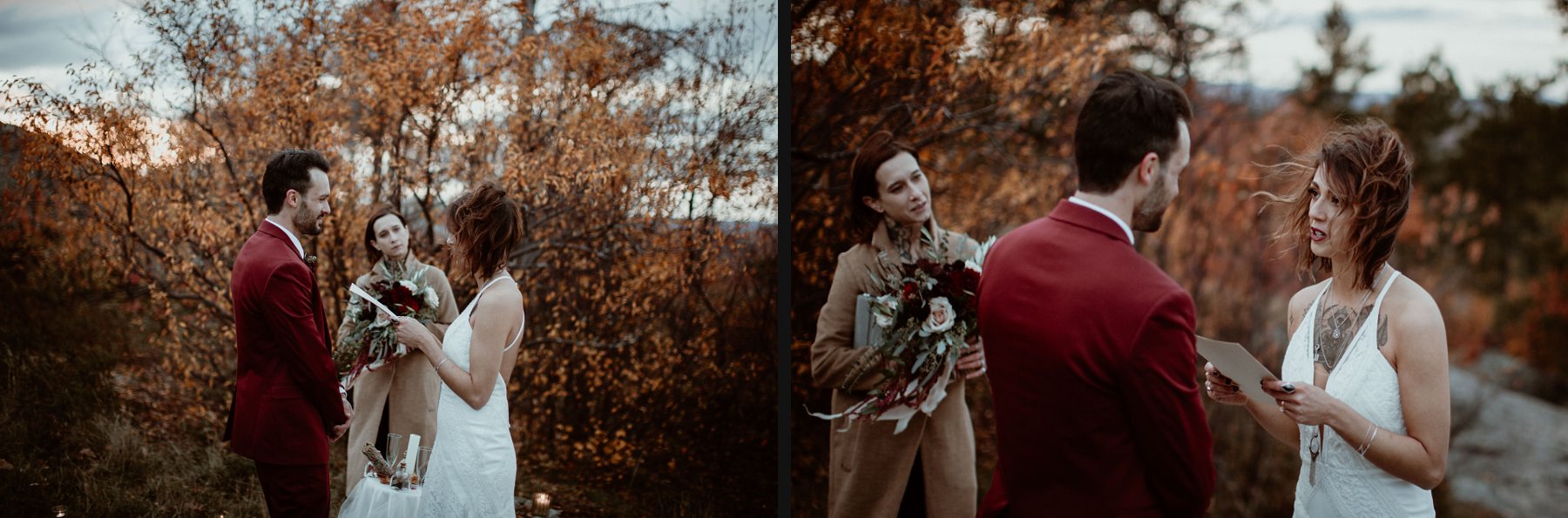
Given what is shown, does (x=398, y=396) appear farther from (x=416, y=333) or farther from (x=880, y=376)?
(x=880, y=376)

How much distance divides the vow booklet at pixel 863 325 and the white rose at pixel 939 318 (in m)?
0.27

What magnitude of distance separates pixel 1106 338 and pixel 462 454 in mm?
2087

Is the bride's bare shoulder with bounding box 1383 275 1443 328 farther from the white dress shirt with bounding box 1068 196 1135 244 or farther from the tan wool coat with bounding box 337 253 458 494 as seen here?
the tan wool coat with bounding box 337 253 458 494

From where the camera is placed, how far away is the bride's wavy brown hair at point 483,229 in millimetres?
3150

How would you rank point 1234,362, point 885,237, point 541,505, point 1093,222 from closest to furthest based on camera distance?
1. point 1093,222
2. point 1234,362
3. point 885,237
4. point 541,505

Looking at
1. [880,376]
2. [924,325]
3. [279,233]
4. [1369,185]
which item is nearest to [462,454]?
[279,233]

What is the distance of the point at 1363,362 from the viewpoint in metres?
2.58

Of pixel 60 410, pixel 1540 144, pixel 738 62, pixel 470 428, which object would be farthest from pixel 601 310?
pixel 1540 144

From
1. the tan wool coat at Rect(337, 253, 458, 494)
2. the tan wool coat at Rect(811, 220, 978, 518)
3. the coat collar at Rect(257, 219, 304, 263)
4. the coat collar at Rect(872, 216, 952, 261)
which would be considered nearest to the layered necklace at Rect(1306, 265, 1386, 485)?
the tan wool coat at Rect(811, 220, 978, 518)

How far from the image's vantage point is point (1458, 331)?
18.3 feet

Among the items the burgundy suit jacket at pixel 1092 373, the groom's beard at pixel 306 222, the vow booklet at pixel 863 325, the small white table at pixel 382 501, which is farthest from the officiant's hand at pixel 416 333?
the burgundy suit jacket at pixel 1092 373

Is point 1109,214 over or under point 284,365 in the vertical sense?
over

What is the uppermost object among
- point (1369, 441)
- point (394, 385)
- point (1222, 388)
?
point (1222, 388)

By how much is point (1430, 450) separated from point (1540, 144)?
418 centimetres
